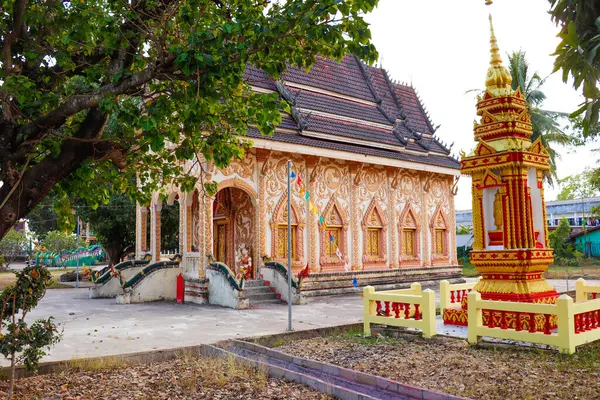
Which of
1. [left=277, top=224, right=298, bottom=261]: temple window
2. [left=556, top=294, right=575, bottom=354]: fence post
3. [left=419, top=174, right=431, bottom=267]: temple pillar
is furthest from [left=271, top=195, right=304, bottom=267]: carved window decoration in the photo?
[left=556, top=294, right=575, bottom=354]: fence post

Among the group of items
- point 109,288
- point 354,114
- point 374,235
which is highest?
point 354,114

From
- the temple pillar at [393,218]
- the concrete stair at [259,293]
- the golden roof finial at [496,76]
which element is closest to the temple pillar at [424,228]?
the temple pillar at [393,218]

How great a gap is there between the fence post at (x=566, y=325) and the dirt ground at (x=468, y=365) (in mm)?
141

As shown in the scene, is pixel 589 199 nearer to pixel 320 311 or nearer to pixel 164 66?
pixel 320 311

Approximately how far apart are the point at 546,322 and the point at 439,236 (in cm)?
1450

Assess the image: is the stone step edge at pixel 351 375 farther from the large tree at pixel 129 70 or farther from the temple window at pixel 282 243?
the temple window at pixel 282 243

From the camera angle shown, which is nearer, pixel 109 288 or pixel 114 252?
pixel 109 288

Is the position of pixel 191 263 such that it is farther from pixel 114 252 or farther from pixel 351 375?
pixel 114 252

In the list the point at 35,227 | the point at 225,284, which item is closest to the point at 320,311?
the point at 225,284

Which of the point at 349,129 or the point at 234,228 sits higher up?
the point at 349,129

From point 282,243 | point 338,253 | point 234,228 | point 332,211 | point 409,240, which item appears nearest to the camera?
point 282,243

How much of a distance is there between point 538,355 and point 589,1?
494cm

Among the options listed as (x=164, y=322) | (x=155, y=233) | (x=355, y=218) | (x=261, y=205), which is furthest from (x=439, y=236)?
(x=164, y=322)

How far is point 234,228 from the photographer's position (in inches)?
677
